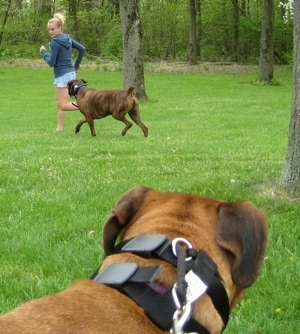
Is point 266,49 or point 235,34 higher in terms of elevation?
point 235,34

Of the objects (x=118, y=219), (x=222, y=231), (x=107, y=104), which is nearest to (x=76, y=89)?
(x=107, y=104)

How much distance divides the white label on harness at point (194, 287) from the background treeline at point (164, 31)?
41.5 meters

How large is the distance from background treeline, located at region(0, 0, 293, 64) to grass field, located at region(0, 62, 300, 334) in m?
24.8

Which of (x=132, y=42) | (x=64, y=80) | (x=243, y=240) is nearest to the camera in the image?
(x=243, y=240)

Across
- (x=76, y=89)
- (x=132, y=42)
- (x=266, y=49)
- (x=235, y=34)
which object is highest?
(x=132, y=42)

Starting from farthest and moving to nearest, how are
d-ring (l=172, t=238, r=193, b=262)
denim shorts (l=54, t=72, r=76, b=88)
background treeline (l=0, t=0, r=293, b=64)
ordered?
1. background treeline (l=0, t=0, r=293, b=64)
2. denim shorts (l=54, t=72, r=76, b=88)
3. d-ring (l=172, t=238, r=193, b=262)

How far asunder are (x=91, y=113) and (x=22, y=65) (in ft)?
92.7

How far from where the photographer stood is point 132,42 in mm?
22234

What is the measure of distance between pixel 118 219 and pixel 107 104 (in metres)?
11.5

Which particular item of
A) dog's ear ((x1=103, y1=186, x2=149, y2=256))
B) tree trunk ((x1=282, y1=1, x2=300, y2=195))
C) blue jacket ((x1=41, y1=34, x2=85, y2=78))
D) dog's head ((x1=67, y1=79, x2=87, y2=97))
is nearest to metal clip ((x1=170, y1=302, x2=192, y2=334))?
dog's ear ((x1=103, y1=186, x2=149, y2=256))

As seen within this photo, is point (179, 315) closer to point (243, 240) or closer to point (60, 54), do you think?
point (243, 240)

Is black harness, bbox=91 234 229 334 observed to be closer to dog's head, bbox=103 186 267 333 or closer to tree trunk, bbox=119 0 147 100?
dog's head, bbox=103 186 267 333

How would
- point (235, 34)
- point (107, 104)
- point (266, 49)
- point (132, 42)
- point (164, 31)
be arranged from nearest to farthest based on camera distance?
1. point (107, 104)
2. point (132, 42)
3. point (266, 49)
4. point (235, 34)
5. point (164, 31)

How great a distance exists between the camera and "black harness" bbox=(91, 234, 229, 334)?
82.8 inches
